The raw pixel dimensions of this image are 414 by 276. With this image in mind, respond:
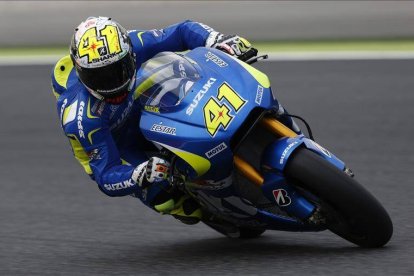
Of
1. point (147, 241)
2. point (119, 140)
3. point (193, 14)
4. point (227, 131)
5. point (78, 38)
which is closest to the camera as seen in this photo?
point (227, 131)

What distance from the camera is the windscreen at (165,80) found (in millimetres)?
4867

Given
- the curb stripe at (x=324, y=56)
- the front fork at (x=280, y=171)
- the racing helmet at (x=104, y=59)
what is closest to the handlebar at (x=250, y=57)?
the front fork at (x=280, y=171)

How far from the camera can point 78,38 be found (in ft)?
16.2

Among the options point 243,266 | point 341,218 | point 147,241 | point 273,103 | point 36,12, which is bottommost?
point 36,12

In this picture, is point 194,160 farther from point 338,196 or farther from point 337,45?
point 337,45

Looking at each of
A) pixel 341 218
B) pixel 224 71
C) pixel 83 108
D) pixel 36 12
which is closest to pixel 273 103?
pixel 224 71

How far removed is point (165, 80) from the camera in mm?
4977

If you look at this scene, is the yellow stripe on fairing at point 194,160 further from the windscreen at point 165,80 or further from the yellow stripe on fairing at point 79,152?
the yellow stripe on fairing at point 79,152

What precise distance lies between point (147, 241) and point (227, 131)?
4.79 feet

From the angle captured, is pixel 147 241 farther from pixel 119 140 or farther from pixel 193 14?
pixel 193 14

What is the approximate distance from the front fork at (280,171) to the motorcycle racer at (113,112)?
427mm

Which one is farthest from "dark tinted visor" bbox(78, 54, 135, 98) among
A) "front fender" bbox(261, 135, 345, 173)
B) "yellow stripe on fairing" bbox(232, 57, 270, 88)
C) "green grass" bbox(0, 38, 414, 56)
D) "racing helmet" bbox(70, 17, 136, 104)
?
"green grass" bbox(0, 38, 414, 56)

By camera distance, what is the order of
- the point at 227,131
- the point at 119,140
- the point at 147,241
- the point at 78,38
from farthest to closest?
1. the point at 147,241
2. the point at 119,140
3. the point at 78,38
4. the point at 227,131

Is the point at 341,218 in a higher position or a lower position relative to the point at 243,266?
higher
